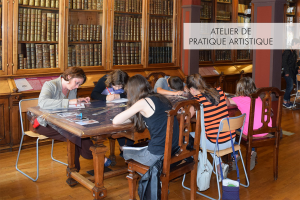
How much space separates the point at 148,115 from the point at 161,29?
11.1ft

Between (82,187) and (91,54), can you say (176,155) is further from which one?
(91,54)

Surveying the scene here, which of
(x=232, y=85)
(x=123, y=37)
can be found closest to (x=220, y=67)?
(x=232, y=85)

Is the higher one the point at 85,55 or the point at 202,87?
the point at 85,55

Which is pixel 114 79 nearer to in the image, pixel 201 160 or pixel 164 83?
pixel 164 83

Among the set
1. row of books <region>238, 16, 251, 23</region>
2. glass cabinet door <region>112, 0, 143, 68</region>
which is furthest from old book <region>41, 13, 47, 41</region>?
row of books <region>238, 16, 251, 23</region>

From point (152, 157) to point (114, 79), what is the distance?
1.40m

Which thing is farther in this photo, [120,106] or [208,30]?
[208,30]

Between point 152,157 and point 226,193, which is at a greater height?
point 152,157

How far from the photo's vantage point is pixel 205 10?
650cm

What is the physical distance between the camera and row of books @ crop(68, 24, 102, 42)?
4.59m

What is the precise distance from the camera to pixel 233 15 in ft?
22.9

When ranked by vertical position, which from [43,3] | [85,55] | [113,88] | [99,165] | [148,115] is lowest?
[99,165]

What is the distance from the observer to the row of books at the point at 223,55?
272 inches

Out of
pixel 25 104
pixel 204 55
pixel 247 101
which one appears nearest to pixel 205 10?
pixel 204 55
